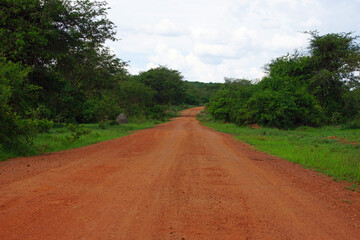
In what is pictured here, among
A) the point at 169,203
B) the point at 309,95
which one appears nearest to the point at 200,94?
the point at 309,95

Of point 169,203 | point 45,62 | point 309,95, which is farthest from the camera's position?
point 309,95

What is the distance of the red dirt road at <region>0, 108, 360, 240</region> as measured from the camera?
3.55 m

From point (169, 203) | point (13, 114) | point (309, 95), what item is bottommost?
point (169, 203)

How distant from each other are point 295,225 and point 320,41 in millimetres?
28601

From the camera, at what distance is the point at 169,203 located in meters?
4.57

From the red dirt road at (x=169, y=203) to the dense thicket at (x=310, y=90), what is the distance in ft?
55.9

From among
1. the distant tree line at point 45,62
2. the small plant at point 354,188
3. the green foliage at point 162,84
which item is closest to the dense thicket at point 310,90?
the distant tree line at point 45,62

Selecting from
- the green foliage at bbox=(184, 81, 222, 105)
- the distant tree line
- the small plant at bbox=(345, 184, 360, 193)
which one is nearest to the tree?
the distant tree line

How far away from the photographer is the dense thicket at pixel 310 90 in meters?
24.0

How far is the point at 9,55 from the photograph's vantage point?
38.6 feet

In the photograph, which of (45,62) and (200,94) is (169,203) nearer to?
(45,62)

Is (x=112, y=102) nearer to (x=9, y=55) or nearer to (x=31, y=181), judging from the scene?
(x=9, y=55)

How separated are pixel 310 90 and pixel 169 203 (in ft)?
92.3

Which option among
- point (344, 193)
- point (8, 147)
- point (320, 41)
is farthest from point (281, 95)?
point (8, 147)
